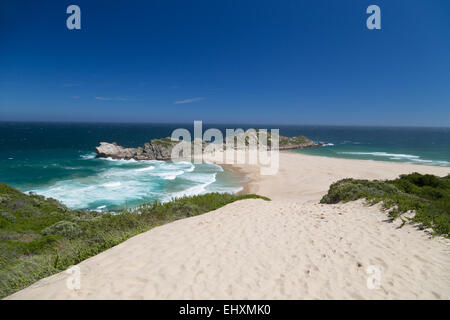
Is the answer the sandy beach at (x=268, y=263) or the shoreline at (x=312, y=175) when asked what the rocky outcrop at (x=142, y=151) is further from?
the sandy beach at (x=268, y=263)

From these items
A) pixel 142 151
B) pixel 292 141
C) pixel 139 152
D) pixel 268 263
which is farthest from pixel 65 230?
pixel 292 141

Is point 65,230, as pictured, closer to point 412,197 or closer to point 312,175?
point 412,197

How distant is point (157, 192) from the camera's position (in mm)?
24094

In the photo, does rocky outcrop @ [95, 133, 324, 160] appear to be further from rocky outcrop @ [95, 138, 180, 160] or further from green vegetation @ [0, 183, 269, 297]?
green vegetation @ [0, 183, 269, 297]

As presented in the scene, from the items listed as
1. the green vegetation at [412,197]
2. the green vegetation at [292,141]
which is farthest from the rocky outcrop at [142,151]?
the green vegetation at [412,197]

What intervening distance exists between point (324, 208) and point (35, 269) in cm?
1107

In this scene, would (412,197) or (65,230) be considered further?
(412,197)

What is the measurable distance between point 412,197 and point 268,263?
10464 millimetres

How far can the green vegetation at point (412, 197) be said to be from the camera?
731 centimetres

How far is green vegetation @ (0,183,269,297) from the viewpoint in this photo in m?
5.53

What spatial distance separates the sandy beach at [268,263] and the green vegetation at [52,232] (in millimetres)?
736

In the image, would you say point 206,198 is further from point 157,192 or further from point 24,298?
point 157,192

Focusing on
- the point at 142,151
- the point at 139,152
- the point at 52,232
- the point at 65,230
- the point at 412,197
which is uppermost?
the point at 142,151

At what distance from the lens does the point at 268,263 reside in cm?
511
